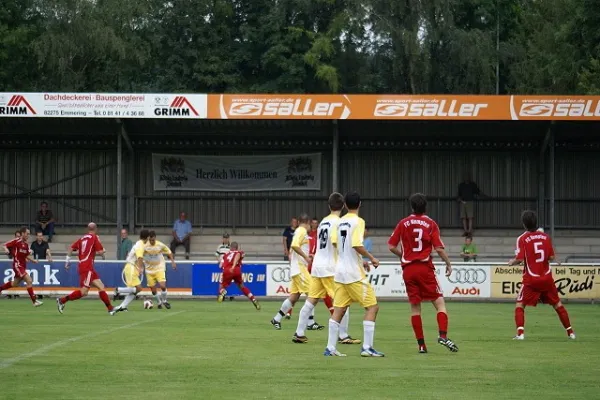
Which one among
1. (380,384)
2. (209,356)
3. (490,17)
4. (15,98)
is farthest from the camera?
(490,17)

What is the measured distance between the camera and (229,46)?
5441 cm

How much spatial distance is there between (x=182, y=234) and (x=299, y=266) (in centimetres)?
1735

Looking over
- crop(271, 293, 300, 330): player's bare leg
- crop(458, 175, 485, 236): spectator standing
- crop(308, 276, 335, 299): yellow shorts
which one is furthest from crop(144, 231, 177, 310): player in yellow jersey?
crop(458, 175, 485, 236): spectator standing

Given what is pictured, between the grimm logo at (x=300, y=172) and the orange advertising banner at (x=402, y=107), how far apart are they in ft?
16.3

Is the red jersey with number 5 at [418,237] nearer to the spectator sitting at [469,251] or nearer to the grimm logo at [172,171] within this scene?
the spectator sitting at [469,251]

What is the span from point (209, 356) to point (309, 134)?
2504cm

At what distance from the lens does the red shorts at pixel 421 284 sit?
14.6 metres

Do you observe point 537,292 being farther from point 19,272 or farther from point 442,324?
point 19,272

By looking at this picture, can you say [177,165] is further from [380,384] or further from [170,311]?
[380,384]

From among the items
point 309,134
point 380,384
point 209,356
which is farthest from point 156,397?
point 309,134

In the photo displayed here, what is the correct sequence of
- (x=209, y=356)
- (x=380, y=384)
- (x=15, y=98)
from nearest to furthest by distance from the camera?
1. (x=380, y=384)
2. (x=209, y=356)
3. (x=15, y=98)

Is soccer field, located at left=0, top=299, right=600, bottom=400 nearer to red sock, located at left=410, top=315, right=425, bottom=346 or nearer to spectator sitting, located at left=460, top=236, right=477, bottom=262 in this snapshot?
red sock, located at left=410, top=315, right=425, bottom=346

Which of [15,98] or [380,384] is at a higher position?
[15,98]

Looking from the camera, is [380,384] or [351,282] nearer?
[380,384]
